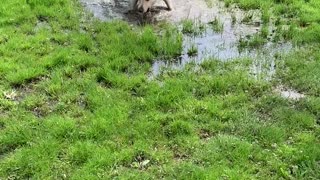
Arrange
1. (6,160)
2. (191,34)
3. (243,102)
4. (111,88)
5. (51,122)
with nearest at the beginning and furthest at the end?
(6,160) < (51,122) < (243,102) < (111,88) < (191,34)

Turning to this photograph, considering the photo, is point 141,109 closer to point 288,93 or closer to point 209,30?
point 288,93

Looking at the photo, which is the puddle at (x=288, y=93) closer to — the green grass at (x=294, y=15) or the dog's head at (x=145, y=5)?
the green grass at (x=294, y=15)

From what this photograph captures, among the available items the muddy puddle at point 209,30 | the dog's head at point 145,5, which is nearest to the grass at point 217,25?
the muddy puddle at point 209,30

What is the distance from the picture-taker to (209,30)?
898 centimetres

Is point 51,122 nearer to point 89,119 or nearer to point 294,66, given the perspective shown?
point 89,119

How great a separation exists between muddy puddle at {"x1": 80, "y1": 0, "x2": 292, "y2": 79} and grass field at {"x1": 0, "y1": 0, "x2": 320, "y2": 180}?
20 cm

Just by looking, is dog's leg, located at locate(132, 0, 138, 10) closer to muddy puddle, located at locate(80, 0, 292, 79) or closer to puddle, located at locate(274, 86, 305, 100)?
muddy puddle, located at locate(80, 0, 292, 79)

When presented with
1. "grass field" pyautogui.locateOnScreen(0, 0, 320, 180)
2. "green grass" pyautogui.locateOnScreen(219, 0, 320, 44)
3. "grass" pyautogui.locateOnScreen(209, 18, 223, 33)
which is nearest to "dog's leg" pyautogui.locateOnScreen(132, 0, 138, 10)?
"grass field" pyautogui.locateOnScreen(0, 0, 320, 180)

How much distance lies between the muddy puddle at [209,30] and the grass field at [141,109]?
20 centimetres

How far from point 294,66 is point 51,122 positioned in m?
3.79

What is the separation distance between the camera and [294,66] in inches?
300

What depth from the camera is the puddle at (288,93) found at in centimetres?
690

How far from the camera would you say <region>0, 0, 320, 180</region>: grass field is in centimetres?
561

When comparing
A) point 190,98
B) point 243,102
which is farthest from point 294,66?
point 190,98
